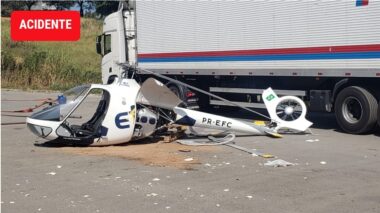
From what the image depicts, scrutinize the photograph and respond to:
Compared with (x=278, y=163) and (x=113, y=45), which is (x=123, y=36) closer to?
(x=113, y=45)

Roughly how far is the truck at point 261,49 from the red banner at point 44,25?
66.5 feet

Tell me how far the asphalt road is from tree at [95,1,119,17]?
63.0m

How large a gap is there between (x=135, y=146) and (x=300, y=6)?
519 centimetres

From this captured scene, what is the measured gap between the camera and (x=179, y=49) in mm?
16609

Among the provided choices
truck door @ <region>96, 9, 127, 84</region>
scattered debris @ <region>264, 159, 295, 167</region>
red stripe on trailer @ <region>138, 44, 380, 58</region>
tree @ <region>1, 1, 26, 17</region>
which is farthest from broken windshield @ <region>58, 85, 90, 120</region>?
tree @ <region>1, 1, 26, 17</region>

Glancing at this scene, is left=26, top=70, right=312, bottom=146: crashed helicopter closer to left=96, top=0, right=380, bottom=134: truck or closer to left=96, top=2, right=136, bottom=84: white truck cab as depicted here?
left=96, top=0, right=380, bottom=134: truck

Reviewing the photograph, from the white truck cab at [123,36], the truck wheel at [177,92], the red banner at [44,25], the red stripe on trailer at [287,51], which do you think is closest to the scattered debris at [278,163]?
the red stripe on trailer at [287,51]

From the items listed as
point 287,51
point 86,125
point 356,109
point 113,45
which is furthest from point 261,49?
point 113,45

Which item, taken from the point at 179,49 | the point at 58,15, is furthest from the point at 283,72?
the point at 58,15

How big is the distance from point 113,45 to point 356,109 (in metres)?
9.03

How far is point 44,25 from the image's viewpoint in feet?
127

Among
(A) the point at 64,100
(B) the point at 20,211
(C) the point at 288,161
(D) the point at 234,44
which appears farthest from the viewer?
(D) the point at 234,44

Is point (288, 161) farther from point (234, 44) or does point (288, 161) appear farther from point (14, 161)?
point (234, 44)

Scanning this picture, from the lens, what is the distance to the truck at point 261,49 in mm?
12117
